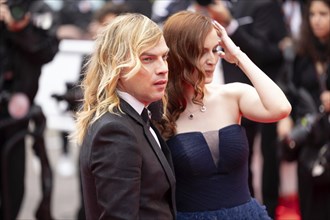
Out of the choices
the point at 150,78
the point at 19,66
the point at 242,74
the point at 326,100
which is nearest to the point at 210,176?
the point at 150,78

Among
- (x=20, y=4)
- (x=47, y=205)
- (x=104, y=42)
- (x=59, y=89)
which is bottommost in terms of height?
(x=59, y=89)

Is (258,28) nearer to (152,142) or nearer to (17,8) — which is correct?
(17,8)

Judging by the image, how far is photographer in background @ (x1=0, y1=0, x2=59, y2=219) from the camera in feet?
18.5

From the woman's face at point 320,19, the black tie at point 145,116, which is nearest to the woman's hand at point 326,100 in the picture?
the woman's face at point 320,19

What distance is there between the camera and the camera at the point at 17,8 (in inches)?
215

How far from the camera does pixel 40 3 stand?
5.91 m

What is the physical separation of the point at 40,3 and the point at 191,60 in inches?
110

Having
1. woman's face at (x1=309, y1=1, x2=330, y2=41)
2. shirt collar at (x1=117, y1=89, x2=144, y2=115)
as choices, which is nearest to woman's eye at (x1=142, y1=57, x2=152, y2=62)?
shirt collar at (x1=117, y1=89, x2=144, y2=115)

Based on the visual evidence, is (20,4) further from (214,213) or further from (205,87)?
(214,213)

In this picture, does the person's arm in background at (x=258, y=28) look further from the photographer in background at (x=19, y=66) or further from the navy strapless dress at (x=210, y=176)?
the navy strapless dress at (x=210, y=176)

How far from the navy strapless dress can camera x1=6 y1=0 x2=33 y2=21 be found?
2.46 m

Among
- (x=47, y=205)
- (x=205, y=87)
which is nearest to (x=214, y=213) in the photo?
(x=205, y=87)

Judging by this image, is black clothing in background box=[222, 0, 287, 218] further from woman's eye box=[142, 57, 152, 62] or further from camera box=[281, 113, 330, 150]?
woman's eye box=[142, 57, 152, 62]

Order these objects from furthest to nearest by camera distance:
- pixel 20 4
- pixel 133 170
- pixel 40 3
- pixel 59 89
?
pixel 59 89 → pixel 40 3 → pixel 20 4 → pixel 133 170
